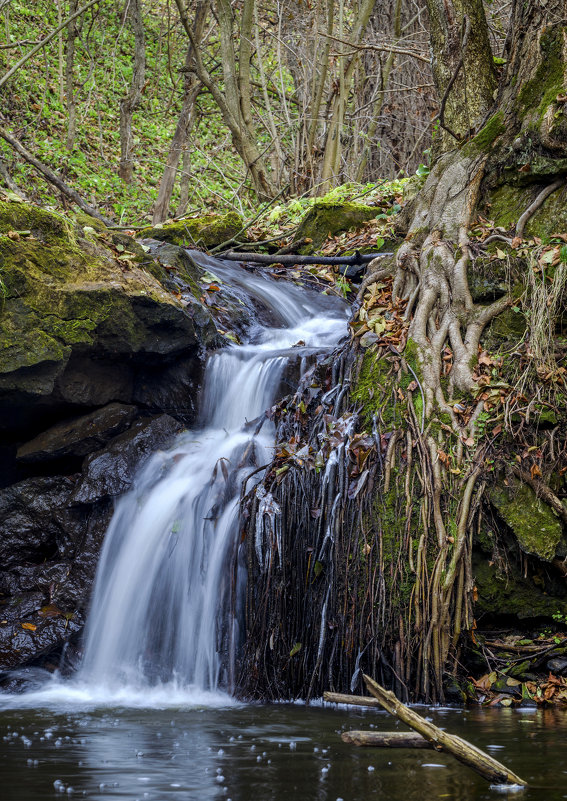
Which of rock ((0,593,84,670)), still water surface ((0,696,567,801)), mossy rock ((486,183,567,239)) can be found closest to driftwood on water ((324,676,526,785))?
still water surface ((0,696,567,801))

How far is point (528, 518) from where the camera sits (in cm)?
468

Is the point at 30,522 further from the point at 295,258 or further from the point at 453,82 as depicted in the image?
the point at 453,82

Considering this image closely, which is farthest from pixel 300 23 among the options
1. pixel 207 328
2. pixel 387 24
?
pixel 207 328

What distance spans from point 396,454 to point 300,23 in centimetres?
1324

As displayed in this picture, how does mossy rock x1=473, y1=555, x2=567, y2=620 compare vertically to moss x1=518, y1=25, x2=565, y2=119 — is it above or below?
below

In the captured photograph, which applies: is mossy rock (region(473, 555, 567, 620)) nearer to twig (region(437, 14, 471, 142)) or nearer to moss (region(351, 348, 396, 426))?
moss (region(351, 348, 396, 426))

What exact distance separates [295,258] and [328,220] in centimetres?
117

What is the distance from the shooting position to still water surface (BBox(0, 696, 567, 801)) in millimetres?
2637

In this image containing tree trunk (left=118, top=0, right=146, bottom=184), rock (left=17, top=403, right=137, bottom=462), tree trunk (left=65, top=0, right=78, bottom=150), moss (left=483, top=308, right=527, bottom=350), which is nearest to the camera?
moss (left=483, top=308, right=527, bottom=350)

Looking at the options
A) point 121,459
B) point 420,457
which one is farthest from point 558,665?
point 121,459

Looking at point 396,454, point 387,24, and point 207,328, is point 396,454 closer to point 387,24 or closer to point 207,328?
point 207,328

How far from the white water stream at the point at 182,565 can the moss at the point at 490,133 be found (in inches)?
85.6

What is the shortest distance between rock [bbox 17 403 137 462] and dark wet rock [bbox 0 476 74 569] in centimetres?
30

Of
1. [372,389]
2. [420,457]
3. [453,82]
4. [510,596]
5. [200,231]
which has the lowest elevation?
[510,596]
